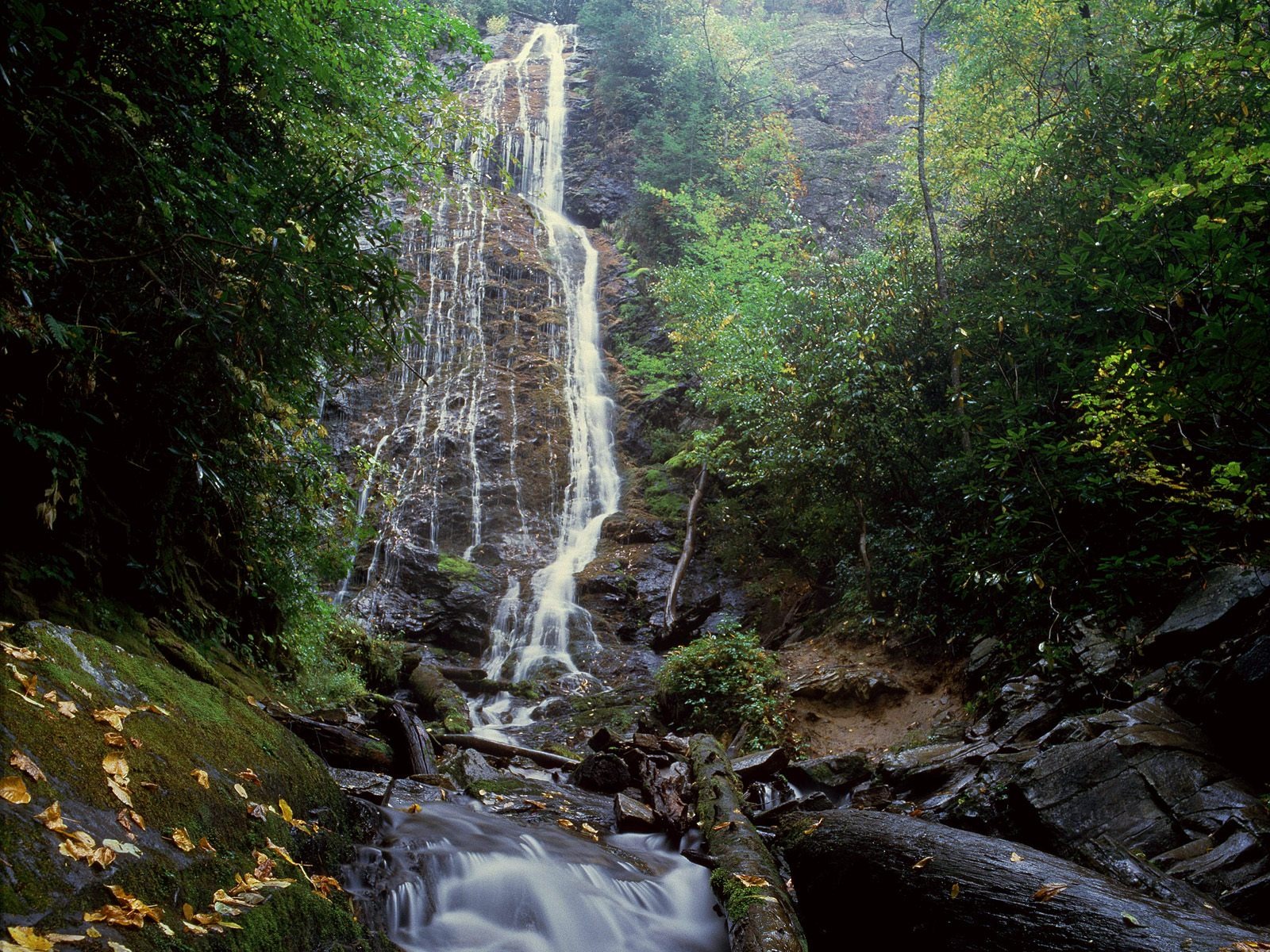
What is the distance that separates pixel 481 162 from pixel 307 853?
3115 centimetres

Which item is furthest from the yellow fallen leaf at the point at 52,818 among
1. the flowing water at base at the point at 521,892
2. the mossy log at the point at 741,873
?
the mossy log at the point at 741,873

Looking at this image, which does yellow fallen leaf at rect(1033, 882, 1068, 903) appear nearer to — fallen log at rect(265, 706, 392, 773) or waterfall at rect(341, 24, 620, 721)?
fallen log at rect(265, 706, 392, 773)

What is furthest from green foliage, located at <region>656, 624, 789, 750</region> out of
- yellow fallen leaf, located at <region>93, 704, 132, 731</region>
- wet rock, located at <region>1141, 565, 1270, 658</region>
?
yellow fallen leaf, located at <region>93, 704, 132, 731</region>

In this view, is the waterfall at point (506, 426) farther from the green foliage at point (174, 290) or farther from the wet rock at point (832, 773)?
the wet rock at point (832, 773)

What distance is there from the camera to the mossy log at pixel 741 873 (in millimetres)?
3799

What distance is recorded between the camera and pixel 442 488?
59.4 ft

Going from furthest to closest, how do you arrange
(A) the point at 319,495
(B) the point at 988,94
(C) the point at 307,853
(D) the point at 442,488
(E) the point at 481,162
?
1. (E) the point at 481,162
2. (D) the point at 442,488
3. (B) the point at 988,94
4. (A) the point at 319,495
5. (C) the point at 307,853

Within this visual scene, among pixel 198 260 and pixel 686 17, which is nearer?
pixel 198 260

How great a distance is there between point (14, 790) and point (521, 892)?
3016mm

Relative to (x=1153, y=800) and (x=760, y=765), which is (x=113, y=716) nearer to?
(x=1153, y=800)

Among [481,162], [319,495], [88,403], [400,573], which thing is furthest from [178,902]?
[481,162]

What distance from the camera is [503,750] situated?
8148 mm

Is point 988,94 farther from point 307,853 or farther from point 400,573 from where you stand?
point 307,853

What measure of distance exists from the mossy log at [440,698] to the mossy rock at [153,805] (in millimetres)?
5341
